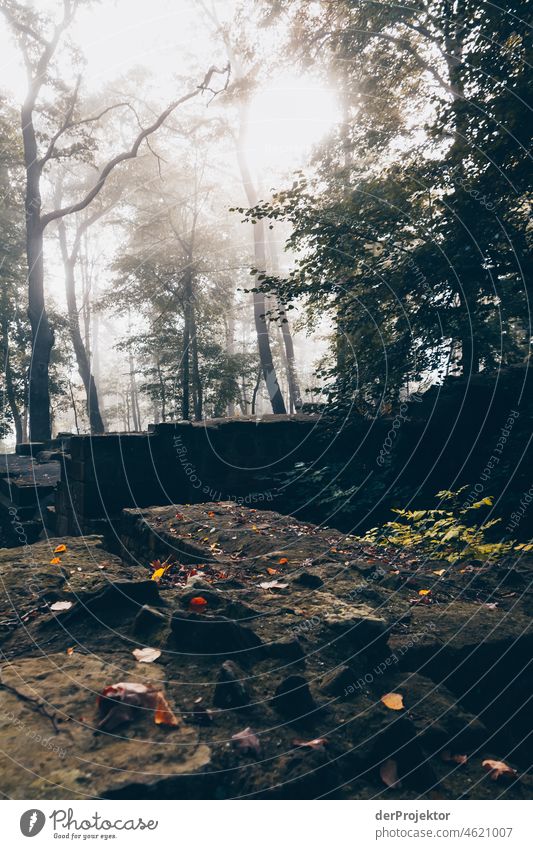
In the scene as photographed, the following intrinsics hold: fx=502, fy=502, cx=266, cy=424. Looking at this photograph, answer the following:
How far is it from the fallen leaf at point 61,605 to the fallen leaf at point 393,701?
183cm

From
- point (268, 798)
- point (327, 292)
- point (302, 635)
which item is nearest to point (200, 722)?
point (268, 798)

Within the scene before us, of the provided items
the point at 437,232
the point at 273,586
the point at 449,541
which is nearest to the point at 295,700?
the point at 273,586

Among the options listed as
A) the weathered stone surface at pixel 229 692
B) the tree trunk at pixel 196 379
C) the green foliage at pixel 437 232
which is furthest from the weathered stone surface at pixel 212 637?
the tree trunk at pixel 196 379

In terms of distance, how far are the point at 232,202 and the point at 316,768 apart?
29.3 meters

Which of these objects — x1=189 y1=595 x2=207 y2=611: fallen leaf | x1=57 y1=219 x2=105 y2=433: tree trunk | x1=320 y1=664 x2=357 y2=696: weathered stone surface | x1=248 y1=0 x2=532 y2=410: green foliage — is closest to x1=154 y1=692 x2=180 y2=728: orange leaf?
x1=320 y1=664 x2=357 y2=696: weathered stone surface

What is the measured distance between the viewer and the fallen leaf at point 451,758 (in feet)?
6.54

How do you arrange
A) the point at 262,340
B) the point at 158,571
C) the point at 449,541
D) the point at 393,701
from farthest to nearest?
the point at 262,340 → the point at 449,541 → the point at 158,571 → the point at 393,701

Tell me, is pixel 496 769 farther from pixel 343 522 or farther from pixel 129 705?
pixel 343 522

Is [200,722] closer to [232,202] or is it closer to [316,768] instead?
[316,768]

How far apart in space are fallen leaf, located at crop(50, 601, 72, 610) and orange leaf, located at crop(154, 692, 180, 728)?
1.14 meters

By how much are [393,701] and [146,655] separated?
1180 millimetres

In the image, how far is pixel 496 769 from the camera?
6.42 ft

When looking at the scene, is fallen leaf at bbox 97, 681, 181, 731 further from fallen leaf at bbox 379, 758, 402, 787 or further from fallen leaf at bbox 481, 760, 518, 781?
fallen leaf at bbox 481, 760, 518, 781

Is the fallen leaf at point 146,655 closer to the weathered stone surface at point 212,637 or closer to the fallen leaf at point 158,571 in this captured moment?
the weathered stone surface at point 212,637
